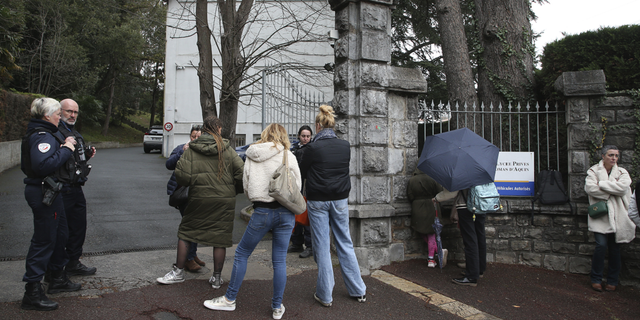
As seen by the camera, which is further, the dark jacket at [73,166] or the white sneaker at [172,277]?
the white sneaker at [172,277]

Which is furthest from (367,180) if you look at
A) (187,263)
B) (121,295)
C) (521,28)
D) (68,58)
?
(68,58)

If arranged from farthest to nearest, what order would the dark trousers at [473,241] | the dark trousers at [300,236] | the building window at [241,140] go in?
the building window at [241,140], the dark trousers at [300,236], the dark trousers at [473,241]

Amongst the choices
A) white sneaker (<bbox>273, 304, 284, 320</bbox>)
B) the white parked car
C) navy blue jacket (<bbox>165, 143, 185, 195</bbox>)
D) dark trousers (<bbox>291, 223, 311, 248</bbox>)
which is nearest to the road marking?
dark trousers (<bbox>291, 223, 311, 248</bbox>)

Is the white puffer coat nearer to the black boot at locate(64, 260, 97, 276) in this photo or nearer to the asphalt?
the asphalt

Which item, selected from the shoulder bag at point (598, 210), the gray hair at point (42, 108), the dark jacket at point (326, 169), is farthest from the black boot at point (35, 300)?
the shoulder bag at point (598, 210)

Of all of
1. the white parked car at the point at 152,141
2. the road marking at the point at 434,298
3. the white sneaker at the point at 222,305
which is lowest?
the road marking at the point at 434,298

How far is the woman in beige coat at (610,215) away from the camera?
5258 mm

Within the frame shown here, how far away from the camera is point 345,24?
18.4 feet

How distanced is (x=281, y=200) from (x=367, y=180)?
2020 mm

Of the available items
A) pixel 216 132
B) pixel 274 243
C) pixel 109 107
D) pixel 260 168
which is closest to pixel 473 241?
pixel 274 243

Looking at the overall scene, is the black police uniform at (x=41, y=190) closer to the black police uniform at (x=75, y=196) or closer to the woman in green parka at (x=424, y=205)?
the black police uniform at (x=75, y=196)

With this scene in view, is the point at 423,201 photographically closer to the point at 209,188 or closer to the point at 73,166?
the point at 209,188

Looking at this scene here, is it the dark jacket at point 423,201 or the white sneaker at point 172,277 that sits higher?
the dark jacket at point 423,201

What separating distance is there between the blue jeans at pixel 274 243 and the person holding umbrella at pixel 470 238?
2447mm
